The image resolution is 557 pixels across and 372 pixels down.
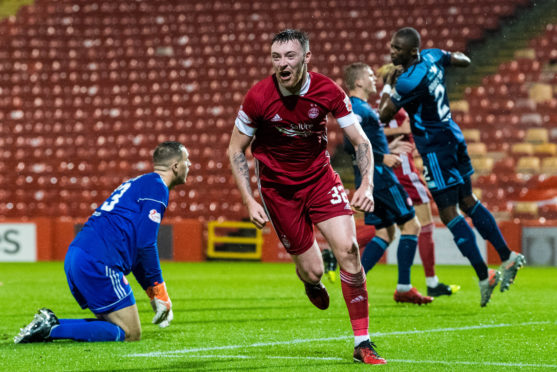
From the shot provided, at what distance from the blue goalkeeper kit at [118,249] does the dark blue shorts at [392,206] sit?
2.50m

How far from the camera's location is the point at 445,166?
704cm

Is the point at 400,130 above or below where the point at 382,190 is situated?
above

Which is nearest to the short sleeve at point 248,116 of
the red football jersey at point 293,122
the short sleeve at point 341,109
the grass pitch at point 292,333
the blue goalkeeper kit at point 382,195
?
the red football jersey at point 293,122

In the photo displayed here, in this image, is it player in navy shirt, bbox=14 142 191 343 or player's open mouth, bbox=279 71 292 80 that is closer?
player's open mouth, bbox=279 71 292 80

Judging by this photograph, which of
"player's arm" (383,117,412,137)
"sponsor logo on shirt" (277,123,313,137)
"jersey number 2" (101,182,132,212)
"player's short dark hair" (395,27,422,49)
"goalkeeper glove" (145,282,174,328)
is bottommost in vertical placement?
"goalkeeper glove" (145,282,174,328)

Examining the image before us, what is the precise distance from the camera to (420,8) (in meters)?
18.0

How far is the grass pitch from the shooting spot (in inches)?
187

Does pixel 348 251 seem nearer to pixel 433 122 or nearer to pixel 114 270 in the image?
pixel 114 270

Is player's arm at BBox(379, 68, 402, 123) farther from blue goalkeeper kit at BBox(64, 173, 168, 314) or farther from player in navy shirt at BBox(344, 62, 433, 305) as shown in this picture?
blue goalkeeper kit at BBox(64, 173, 168, 314)

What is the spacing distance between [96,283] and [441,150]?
2.93 metres

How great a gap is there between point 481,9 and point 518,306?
11.1m

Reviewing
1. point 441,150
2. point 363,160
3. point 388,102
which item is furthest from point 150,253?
point 441,150

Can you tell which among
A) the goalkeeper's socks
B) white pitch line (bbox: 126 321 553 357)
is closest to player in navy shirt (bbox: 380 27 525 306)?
white pitch line (bbox: 126 321 553 357)

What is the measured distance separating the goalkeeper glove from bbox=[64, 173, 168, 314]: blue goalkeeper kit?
6cm
